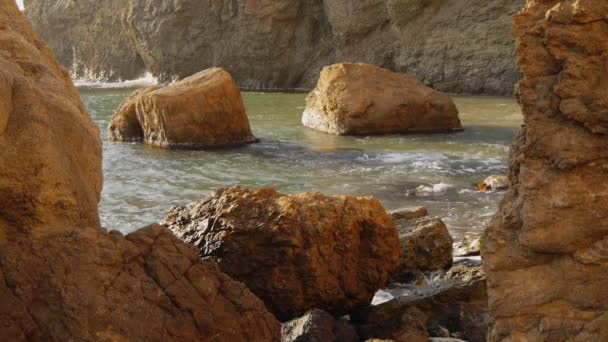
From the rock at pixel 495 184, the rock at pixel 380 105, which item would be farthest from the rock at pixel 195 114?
the rock at pixel 495 184

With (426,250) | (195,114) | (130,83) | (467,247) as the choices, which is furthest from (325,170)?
(130,83)

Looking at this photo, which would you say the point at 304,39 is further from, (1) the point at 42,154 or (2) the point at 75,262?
(2) the point at 75,262

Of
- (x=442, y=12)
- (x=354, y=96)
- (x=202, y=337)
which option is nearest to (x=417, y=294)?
(x=202, y=337)

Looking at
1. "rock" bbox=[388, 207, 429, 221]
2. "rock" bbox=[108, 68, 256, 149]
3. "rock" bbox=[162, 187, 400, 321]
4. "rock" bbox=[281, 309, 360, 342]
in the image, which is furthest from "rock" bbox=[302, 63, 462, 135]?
"rock" bbox=[281, 309, 360, 342]

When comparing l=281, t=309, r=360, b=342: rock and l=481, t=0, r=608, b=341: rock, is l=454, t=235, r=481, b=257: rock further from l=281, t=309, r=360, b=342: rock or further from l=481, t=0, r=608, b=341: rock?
l=481, t=0, r=608, b=341: rock

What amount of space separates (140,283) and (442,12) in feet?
65.6

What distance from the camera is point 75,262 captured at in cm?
320

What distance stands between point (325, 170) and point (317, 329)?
596 centimetres

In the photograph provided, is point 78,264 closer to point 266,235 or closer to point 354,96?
point 266,235

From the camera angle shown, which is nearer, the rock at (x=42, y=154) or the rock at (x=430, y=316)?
the rock at (x=42, y=154)

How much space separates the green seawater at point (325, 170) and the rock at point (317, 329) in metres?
2.78

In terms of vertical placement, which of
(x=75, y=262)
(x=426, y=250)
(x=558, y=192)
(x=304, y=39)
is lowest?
(x=426, y=250)

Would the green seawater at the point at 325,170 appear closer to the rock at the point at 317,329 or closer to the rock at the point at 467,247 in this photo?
the rock at the point at 467,247

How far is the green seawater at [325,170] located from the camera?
26.4 feet
